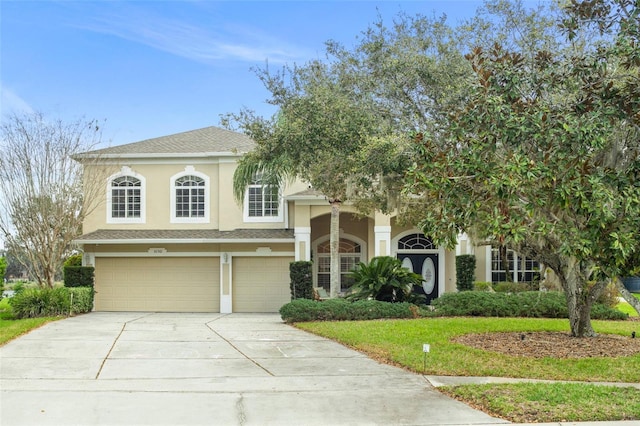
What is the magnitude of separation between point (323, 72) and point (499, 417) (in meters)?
10.3

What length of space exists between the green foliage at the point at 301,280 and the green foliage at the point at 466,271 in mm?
5142

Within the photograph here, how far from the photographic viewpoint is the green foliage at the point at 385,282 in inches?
768

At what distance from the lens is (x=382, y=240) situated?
74.1 ft

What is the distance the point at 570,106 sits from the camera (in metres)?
10.9

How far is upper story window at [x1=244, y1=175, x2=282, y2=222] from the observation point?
24.4 metres

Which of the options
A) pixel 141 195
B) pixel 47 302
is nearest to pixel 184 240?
pixel 141 195

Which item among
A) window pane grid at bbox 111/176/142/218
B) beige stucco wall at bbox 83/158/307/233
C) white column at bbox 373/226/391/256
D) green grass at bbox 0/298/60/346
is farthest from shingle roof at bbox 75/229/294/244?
green grass at bbox 0/298/60/346

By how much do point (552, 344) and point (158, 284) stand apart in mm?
15440

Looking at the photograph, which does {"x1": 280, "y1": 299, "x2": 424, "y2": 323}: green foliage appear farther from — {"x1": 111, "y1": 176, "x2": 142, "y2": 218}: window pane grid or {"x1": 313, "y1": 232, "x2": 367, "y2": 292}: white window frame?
{"x1": 111, "y1": 176, "x2": 142, "y2": 218}: window pane grid

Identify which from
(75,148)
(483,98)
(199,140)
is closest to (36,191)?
(75,148)

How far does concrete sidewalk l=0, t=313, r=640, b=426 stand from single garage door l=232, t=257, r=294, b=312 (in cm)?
873

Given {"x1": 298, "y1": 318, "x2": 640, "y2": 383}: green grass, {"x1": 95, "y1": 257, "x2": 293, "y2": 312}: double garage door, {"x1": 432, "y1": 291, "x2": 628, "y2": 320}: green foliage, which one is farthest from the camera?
{"x1": 95, "y1": 257, "x2": 293, "y2": 312}: double garage door

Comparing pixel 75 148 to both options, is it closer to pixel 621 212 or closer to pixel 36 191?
pixel 36 191

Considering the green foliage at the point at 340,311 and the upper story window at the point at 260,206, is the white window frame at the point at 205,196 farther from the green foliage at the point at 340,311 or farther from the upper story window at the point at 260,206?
the green foliage at the point at 340,311
